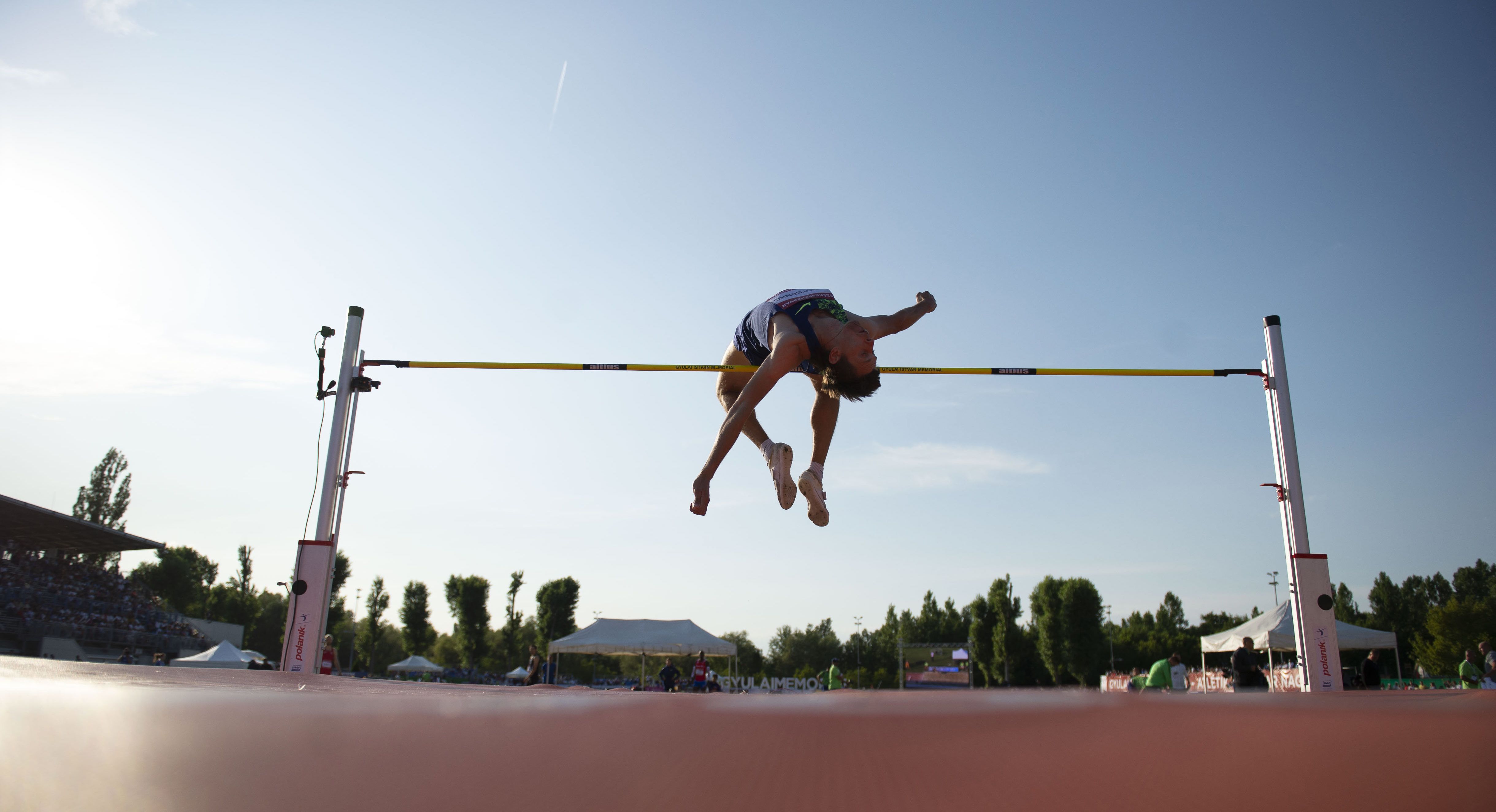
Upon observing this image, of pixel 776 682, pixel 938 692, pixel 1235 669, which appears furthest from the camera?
pixel 776 682

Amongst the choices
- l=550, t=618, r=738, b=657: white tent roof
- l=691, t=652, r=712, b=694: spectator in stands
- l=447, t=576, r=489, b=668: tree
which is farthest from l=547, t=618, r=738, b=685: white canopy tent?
l=447, t=576, r=489, b=668: tree

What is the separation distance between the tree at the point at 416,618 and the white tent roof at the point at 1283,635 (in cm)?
4176

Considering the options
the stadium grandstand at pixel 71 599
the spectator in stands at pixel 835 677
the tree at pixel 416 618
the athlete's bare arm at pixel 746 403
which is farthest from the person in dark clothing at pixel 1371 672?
the tree at pixel 416 618

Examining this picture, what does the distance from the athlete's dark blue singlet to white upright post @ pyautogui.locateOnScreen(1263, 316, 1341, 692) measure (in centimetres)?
408

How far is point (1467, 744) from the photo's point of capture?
2.05 feet

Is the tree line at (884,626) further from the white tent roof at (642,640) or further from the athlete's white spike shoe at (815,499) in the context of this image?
the athlete's white spike shoe at (815,499)

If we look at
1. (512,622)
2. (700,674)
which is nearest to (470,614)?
(512,622)

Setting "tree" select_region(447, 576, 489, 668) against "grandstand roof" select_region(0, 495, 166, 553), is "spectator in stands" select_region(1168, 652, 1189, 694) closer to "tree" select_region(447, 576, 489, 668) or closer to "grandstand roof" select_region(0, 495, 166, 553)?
"grandstand roof" select_region(0, 495, 166, 553)

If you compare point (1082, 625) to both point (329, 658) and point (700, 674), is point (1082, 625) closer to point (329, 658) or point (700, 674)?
point (700, 674)

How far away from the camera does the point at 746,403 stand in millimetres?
2896

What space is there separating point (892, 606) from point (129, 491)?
125ft

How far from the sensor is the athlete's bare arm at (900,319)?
11.8 feet

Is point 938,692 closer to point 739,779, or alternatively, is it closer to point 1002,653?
point 739,779

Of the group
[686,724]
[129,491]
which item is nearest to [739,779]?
[686,724]
